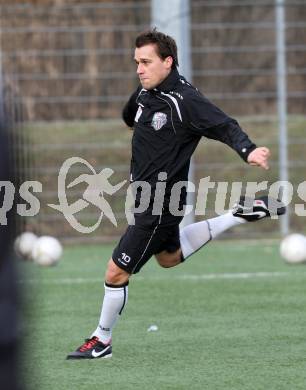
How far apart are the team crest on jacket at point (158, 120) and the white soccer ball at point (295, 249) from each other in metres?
4.35

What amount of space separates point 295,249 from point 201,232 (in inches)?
141

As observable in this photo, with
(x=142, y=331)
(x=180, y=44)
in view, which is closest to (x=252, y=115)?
(x=180, y=44)

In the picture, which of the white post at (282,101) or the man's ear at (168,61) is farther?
the white post at (282,101)

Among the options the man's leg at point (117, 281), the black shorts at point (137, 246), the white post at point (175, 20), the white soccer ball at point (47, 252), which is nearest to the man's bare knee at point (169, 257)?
the black shorts at point (137, 246)

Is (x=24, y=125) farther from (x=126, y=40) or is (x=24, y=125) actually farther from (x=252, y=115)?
(x=252, y=115)

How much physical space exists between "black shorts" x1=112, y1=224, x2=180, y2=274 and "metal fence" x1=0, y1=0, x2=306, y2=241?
730cm

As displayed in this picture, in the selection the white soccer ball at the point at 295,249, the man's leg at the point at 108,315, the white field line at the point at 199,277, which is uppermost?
the man's leg at the point at 108,315

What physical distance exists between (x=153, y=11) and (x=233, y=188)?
→ 2545 mm

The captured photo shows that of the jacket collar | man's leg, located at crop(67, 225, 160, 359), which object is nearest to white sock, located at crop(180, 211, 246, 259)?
man's leg, located at crop(67, 225, 160, 359)

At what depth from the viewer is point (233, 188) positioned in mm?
13664

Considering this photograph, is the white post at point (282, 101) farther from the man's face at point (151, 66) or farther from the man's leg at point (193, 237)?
the man's face at point (151, 66)

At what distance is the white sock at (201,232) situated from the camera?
22.1 ft

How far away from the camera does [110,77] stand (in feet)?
45.4

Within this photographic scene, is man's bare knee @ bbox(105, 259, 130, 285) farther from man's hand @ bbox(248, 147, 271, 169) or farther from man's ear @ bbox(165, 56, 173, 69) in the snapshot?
man's ear @ bbox(165, 56, 173, 69)
